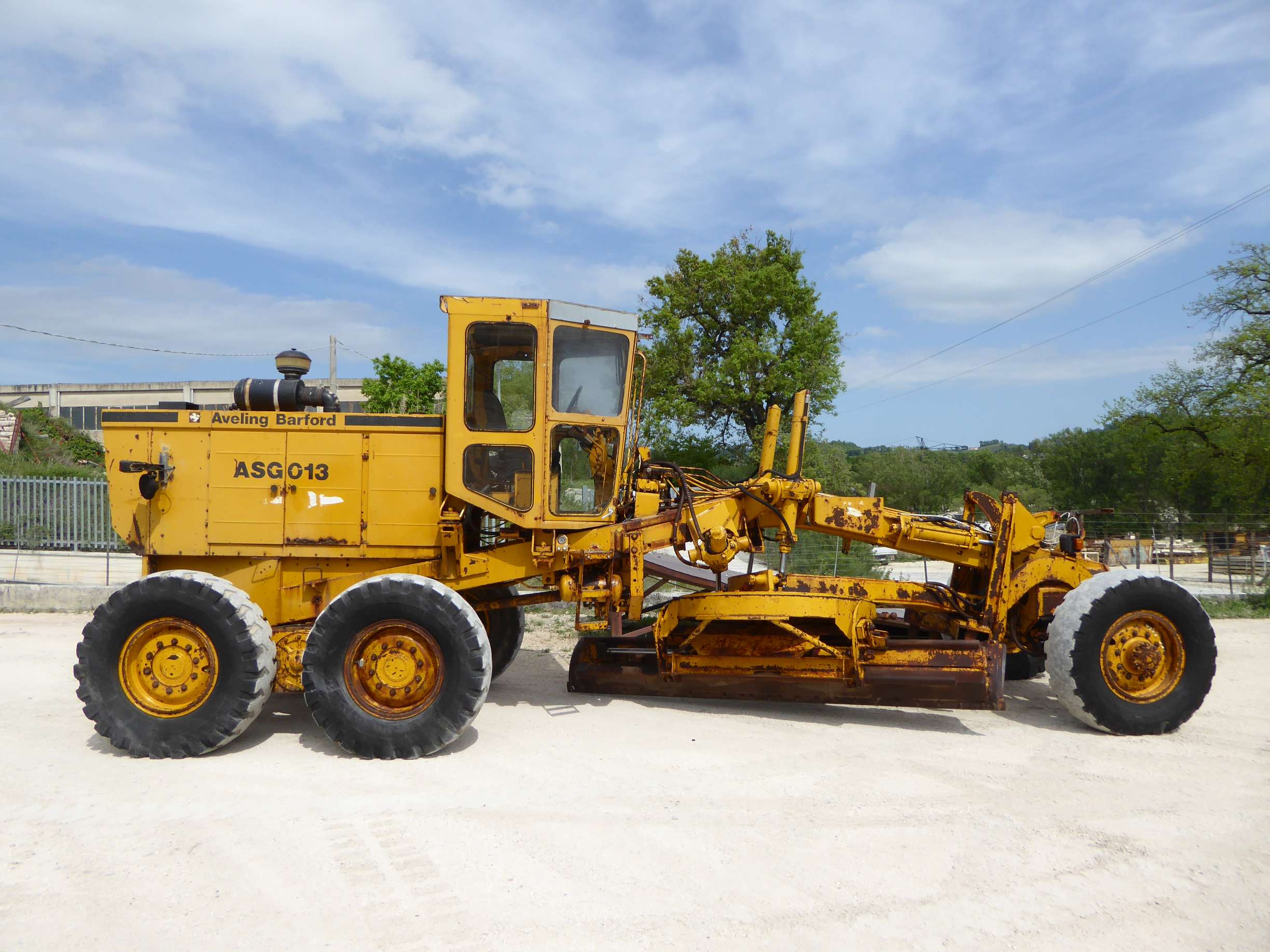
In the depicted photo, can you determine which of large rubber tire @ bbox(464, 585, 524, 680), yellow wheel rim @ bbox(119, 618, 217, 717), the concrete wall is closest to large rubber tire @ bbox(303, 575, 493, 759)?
yellow wheel rim @ bbox(119, 618, 217, 717)

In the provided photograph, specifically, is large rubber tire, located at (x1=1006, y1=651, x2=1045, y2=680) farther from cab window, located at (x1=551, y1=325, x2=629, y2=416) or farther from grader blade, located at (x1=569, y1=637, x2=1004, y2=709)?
cab window, located at (x1=551, y1=325, x2=629, y2=416)

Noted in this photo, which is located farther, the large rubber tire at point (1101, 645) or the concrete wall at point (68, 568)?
the concrete wall at point (68, 568)

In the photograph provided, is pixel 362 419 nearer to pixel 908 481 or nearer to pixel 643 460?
pixel 643 460

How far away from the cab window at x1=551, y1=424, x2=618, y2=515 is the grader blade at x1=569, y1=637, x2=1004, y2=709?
4.83 ft

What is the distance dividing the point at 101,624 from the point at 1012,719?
682 cm

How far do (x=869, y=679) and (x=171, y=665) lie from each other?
504cm

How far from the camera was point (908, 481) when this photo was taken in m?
55.5

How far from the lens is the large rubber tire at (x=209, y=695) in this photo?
5.50 metres

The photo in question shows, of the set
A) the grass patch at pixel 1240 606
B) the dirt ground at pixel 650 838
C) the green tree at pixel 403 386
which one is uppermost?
the green tree at pixel 403 386

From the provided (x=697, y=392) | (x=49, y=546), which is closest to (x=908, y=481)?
(x=697, y=392)

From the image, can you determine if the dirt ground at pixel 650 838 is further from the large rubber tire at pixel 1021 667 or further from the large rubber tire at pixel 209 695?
the large rubber tire at pixel 1021 667

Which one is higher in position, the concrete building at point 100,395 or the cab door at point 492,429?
the concrete building at point 100,395

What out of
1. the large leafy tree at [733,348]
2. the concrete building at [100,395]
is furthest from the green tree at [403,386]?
the concrete building at [100,395]

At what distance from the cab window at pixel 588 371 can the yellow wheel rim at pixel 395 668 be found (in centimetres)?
193
